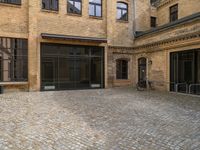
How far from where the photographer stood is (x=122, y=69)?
19469 millimetres

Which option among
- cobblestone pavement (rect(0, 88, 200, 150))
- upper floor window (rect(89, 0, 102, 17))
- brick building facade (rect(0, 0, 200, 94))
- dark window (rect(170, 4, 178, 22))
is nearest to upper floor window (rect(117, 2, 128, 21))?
brick building facade (rect(0, 0, 200, 94))

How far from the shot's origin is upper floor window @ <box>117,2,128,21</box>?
757 inches

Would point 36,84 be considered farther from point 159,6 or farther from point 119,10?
point 159,6

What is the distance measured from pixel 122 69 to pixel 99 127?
12.7 meters

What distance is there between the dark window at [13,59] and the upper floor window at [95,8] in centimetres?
578

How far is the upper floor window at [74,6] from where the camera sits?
17.0 meters

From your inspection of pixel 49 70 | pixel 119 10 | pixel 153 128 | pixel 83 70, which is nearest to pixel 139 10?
pixel 119 10

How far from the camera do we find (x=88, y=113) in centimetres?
891

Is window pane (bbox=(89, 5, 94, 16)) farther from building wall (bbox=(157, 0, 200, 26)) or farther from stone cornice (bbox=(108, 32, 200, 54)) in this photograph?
building wall (bbox=(157, 0, 200, 26))

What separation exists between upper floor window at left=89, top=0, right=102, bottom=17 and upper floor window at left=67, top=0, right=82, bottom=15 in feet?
3.12

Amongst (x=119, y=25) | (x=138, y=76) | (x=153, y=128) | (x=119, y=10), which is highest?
(x=119, y=10)

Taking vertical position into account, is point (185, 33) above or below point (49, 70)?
above

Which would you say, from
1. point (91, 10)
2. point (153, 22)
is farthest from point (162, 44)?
point (153, 22)

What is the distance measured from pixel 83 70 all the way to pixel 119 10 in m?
6.21
